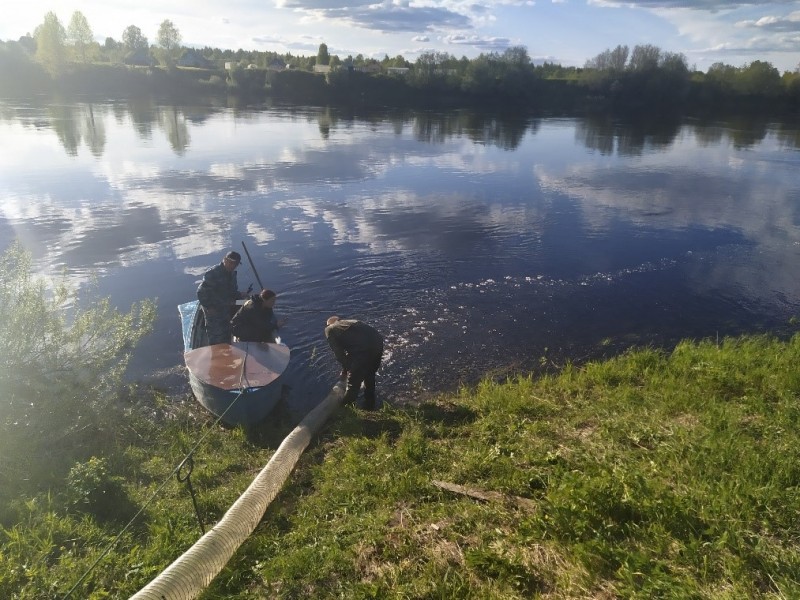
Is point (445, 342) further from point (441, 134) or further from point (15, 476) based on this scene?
point (441, 134)

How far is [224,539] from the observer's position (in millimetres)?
5203

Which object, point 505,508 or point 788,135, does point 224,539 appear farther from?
point 788,135

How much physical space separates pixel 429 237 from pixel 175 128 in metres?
34.8

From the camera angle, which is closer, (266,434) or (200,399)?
(266,434)

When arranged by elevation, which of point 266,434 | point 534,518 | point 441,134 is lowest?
point 266,434

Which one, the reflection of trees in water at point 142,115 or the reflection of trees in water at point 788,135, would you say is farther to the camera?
the reflection of trees in water at point 788,135

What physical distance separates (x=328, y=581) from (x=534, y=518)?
1.90m

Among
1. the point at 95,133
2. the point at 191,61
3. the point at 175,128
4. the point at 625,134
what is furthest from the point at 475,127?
the point at 191,61

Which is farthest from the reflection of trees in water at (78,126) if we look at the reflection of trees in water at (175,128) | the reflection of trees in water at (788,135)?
the reflection of trees in water at (788,135)

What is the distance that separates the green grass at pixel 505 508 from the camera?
13.1ft

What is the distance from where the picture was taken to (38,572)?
16.3 feet

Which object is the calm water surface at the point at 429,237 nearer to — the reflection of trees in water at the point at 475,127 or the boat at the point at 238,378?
the boat at the point at 238,378

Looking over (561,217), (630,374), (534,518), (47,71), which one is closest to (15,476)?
(534,518)

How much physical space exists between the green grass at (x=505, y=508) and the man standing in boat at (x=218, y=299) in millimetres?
2746
